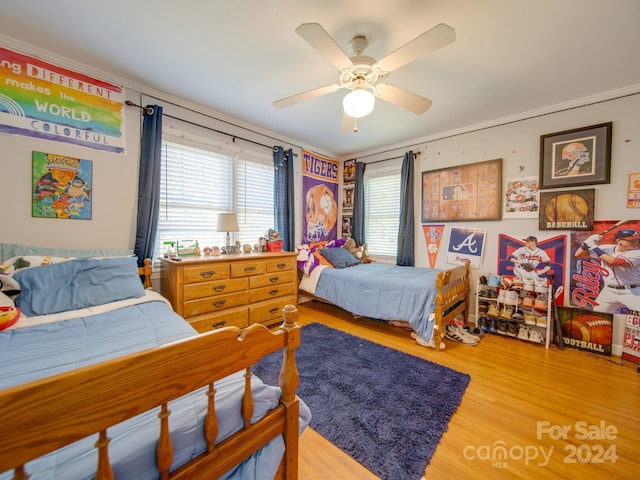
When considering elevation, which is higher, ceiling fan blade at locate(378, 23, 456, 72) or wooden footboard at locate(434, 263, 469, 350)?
ceiling fan blade at locate(378, 23, 456, 72)

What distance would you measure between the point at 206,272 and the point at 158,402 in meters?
1.87

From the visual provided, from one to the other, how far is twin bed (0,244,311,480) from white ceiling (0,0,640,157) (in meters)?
1.75

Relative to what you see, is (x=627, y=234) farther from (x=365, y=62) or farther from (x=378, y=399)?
(x=365, y=62)

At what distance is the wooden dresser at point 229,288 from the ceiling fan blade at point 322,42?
6.20ft

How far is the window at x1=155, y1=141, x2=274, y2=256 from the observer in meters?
2.67

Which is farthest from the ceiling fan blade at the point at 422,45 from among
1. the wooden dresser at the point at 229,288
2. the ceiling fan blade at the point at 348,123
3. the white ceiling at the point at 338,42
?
the wooden dresser at the point at 229,288

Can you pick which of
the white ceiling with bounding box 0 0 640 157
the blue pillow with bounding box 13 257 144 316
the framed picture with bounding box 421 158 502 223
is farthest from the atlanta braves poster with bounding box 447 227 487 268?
the blue pillow with bounding box 13 257 144 316

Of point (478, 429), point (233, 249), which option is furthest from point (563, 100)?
point (233, 249)

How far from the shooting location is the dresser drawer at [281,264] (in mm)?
2932

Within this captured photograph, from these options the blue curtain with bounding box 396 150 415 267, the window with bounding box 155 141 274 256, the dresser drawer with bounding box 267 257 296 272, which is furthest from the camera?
the blue curtain with bounding box 396 150 415 267

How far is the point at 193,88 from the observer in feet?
7.97

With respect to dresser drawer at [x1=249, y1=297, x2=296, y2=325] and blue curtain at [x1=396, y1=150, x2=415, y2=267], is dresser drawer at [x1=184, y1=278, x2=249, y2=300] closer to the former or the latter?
dresser drawer at [x1=249, y1=297, x2=296, y2=325]

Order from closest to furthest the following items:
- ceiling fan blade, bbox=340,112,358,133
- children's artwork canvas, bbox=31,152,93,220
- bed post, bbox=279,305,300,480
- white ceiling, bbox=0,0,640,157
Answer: bed post, bbox=279,305,300,480 → white ceiling, bbox=0,0,640,157 → children's artwork canvas, bbox=31,152,93,220 → ceiling fan blade, bbox=340,112,358,133

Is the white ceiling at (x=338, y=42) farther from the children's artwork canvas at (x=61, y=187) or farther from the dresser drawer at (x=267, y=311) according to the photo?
Result: the dresser drawer at (x=267, y=311)
